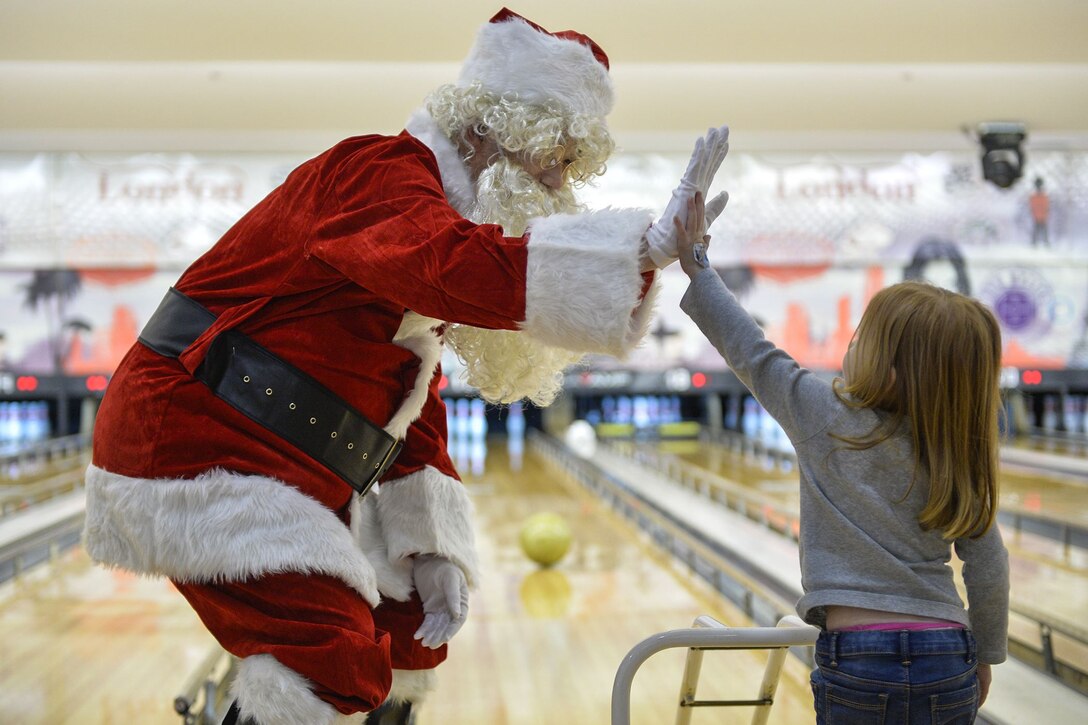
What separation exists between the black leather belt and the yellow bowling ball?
3717mm

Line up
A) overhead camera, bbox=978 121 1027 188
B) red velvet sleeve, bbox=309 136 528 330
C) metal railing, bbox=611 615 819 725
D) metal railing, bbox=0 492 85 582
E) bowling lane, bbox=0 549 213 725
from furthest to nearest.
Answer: metal railing, bbox=0 492 85 582 < overhead camera, bbox=978 121 1027 188 < bowling lane, bbox=0 549 213 725 < metal railing, bbox=611 615 819 725 < red velvet sleeve, bbox=309 136 528 330

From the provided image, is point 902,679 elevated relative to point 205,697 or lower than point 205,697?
elevated

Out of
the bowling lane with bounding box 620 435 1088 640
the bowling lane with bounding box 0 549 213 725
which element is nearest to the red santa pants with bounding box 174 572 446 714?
the bowling lane with bounding box 0 549 213 725

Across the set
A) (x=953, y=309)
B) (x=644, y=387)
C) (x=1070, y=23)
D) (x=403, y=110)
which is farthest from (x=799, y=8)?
(x=644, y=387)

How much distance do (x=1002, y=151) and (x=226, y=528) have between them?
3.88 m

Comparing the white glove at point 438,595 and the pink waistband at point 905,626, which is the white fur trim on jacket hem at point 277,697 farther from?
the pink waistband at point 905,626

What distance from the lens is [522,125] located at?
1.50 metres

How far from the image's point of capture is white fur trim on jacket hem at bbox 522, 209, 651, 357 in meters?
1.25

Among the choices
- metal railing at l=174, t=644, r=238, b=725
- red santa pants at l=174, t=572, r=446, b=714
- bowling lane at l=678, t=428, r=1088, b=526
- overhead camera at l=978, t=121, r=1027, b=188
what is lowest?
bowling lane at l=678, t=428, r=1088, b=526

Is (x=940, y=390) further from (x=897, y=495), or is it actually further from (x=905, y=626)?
(x=905, y=626)

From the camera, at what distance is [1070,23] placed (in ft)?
9.73

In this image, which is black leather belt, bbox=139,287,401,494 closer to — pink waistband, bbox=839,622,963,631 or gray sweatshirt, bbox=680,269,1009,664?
gray sweatshirt, bbox=680,269,1009,664

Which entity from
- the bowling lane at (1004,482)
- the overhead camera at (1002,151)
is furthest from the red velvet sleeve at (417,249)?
the bowling lane at (1004,482)

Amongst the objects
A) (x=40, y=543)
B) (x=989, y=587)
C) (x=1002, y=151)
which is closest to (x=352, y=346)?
(x=989, y=587)
